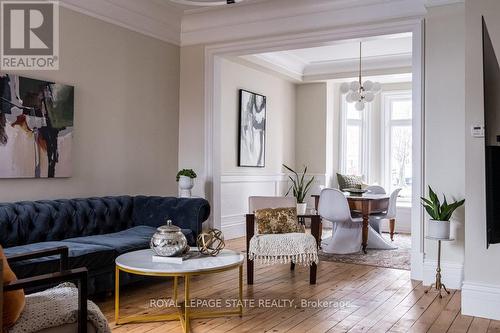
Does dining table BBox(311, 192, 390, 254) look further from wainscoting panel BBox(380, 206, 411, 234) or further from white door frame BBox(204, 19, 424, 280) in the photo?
wainscoting panel BBox(380, 206, 411, 234)

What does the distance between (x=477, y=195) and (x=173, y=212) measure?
270cm

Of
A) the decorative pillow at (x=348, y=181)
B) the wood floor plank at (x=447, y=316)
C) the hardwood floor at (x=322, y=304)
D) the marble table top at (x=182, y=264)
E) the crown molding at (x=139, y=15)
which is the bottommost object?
the wood floor plank at (x=447, y=316)

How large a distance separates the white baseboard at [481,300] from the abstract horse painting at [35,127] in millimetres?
3545

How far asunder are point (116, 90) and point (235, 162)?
2543mm

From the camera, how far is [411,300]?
3.82 meters

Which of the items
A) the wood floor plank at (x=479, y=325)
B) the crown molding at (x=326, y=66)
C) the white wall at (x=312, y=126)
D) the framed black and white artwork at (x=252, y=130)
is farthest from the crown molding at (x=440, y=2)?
the white wall at (x=312, y=126)

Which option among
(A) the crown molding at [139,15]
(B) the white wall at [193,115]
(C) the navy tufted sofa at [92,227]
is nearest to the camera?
(C) the navy tufted sofa at [92,227]

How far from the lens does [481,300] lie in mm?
3395

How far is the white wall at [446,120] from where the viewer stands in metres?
4.22

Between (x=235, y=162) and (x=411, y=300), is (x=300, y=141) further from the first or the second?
(x=411, y=300)

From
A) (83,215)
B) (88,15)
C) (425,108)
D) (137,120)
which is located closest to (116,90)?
(137,120)

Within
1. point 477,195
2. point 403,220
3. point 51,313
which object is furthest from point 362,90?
point 51,313

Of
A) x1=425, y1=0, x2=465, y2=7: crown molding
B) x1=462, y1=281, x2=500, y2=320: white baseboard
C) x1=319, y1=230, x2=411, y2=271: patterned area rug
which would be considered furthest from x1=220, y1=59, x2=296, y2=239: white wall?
x1=462, y1=281, x2=500, y2=320: white baseboard

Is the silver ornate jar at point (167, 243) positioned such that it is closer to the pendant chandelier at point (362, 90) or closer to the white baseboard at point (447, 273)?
the white baseboard at point (447, 273)
